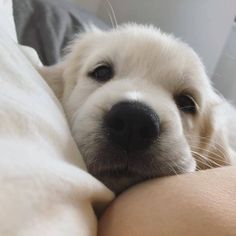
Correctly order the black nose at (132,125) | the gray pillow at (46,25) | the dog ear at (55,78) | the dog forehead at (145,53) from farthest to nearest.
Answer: the gray pillow at (46,25)
the dog ear at (55,78)
the dog forehead at (145,53)
the black nose at (132,125)

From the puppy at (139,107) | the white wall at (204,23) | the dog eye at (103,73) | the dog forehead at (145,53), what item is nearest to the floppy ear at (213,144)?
the puppy at (139,107)

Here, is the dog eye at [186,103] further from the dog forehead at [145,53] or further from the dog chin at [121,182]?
the dog chin at [121,182]

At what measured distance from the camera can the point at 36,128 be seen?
635mm

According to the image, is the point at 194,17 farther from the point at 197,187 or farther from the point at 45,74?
the point at 197,187

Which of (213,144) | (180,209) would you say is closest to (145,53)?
(213,144)

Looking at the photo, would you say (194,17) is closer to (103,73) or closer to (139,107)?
(103,73)

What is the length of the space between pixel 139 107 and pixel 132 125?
0.16 ft

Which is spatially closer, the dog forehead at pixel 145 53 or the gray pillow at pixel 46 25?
the dog forehead at pixel 145 53

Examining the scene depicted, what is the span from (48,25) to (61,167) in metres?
1.36

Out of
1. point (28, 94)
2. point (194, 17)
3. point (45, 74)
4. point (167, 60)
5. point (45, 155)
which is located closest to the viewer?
point (45, 155)

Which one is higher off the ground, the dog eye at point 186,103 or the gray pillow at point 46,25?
the dog eye at point 186,103

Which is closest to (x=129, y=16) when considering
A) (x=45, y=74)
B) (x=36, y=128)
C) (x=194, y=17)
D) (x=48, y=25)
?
Result: (x=194, y=17)

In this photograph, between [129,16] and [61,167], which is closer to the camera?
[61,167]

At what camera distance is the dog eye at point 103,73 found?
111 cm
